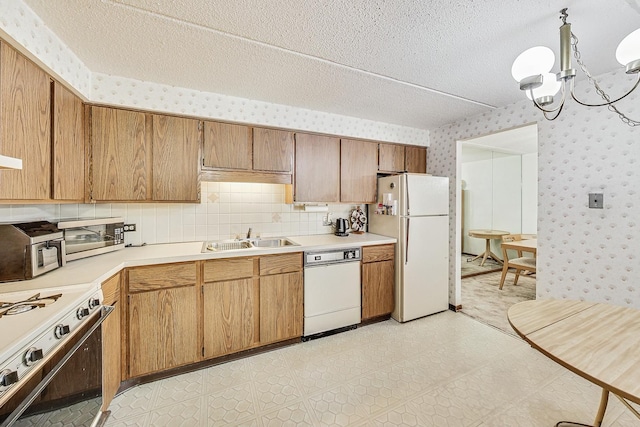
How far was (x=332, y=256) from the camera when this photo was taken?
103 inches

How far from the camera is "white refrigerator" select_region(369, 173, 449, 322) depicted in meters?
2.90

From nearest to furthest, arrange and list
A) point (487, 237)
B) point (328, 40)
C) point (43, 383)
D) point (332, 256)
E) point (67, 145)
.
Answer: point (43, 383), point (328, 40), point (67, 145), point (332, 256), point (487, 237)

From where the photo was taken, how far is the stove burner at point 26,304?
1.11 meters

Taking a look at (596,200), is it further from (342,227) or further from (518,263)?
(342,227)

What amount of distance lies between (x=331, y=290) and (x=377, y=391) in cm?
95

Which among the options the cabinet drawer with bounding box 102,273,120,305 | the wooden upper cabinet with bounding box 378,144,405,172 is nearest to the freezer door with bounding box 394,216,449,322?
the wooden upper cabinet with bounding box 378,144,405,172

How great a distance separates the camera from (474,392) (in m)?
1.86

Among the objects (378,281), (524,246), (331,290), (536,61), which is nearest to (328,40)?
(536,61)

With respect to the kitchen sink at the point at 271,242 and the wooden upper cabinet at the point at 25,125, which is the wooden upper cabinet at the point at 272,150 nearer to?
the kitchen sink at the point at 271,242

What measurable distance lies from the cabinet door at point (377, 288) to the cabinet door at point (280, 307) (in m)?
0.75

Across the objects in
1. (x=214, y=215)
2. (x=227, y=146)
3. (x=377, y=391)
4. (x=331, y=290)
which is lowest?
(x=377, y=391)

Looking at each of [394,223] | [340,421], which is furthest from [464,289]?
[340,421]

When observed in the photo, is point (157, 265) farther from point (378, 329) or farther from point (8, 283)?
point (378, 329)

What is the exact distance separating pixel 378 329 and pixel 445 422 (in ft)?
3.94
